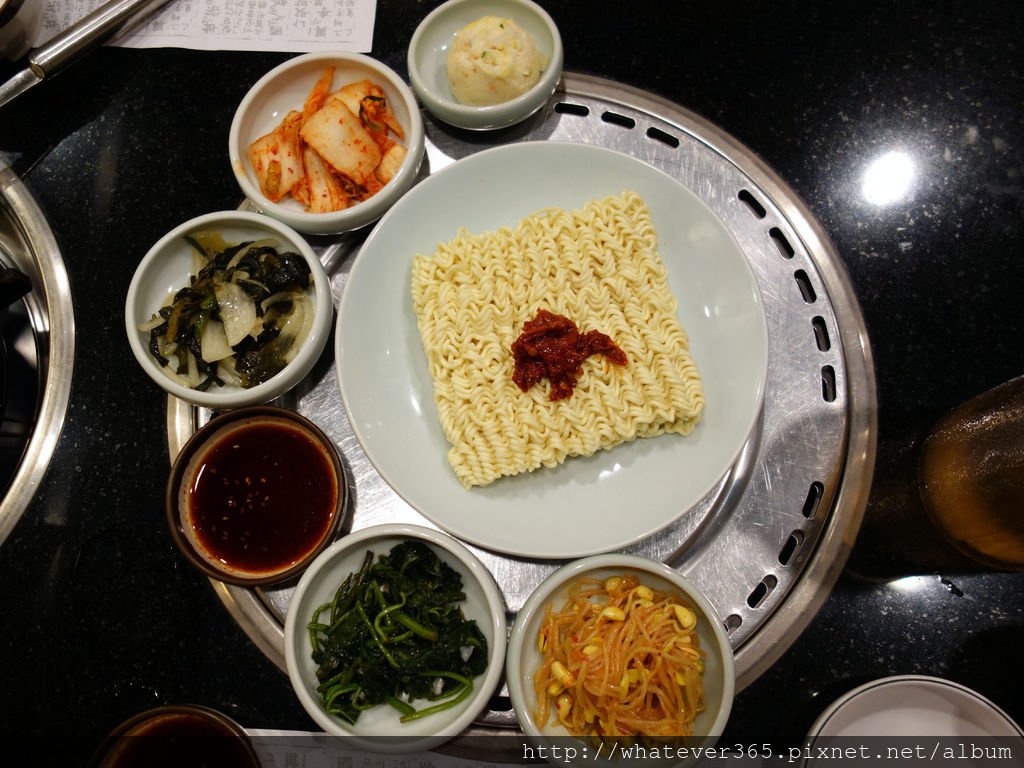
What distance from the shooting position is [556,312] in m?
2.46

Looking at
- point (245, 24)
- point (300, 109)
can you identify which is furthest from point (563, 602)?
point (245, 24)

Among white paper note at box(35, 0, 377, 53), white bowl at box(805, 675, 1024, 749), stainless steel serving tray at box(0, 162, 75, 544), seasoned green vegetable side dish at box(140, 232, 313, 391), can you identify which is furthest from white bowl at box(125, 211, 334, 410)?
white bowl at box(805, 675, 1024, 749)

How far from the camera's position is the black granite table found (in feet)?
8.39

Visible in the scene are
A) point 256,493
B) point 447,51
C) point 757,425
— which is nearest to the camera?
point 256,493

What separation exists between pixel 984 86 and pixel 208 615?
422cm

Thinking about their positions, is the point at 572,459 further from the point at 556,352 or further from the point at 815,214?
the point at 815,214

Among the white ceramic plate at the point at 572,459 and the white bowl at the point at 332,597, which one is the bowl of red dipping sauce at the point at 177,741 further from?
the white ceramic plate at the point at 572,459

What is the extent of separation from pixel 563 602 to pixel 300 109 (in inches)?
92.1

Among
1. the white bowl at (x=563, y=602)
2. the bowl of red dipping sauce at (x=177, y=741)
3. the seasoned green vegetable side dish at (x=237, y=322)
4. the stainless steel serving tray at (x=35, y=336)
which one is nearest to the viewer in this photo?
the white bowl at (x=563, y=602)

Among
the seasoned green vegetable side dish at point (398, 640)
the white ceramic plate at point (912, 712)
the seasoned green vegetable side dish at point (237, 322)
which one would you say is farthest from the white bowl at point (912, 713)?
the seasoned green vegetable side dish at point (237, 322)

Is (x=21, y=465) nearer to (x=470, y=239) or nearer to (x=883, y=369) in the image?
(x=470, y=239)

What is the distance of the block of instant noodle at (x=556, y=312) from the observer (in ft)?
7.72

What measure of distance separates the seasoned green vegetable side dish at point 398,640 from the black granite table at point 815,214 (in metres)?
0.42

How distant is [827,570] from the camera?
2543 mm
